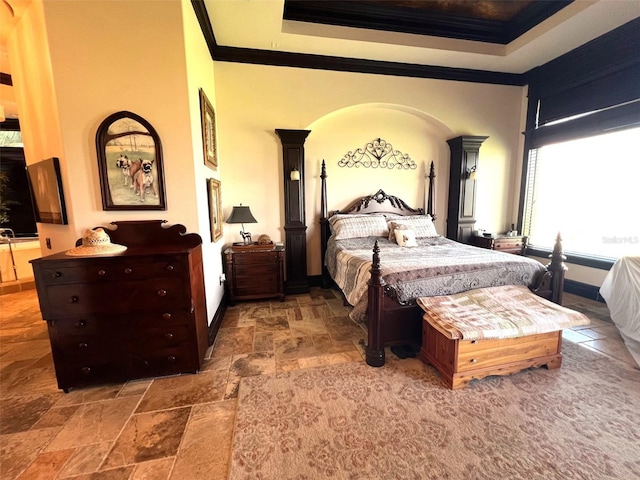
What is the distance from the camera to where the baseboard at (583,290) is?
3582 millimetres

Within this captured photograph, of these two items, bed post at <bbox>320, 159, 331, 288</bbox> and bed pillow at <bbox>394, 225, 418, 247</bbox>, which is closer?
bed pillow at <bbox>394, 225, 418, 247</bbox>

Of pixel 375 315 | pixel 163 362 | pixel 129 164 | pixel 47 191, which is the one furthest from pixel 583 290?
pixel 47 191

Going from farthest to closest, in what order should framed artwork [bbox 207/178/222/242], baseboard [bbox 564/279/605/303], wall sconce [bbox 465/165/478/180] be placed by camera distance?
wall sconce [bbox 465/165/478/180] → baseboard [bbox 564/279/605/303] → framed artwork [bbox 207/178/222/242]

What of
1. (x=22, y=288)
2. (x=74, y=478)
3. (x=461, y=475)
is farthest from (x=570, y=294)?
(x=22, y=288)

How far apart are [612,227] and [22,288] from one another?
8.27 metres

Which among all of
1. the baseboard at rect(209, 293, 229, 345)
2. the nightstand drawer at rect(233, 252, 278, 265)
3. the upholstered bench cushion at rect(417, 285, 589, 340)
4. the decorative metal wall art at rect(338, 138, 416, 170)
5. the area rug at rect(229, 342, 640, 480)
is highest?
the decorative metal wall art at rect(338, 138, 416, 170)

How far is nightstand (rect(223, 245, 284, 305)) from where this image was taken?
3449mm

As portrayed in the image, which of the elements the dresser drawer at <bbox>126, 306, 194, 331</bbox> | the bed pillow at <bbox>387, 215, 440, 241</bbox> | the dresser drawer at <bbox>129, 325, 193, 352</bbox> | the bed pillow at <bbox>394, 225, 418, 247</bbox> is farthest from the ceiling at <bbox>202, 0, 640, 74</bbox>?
the dresser drawer at <bbox>129, 325, 193, 352</bbox>

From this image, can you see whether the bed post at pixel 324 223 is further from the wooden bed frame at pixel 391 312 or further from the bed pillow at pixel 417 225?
the wooden bed frame at pixel 391 312

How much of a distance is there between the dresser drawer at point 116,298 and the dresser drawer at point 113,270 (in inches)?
1.7

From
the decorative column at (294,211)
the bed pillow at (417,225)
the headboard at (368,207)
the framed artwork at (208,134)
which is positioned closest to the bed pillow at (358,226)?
the bed pillow at (417,225)

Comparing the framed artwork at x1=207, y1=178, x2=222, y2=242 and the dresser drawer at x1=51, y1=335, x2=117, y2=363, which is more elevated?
the framed artwork at x1=207, y1=178, x2=222, y2=242

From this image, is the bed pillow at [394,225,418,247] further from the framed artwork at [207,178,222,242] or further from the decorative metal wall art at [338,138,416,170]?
the framed artwork at [207,178,222,242]

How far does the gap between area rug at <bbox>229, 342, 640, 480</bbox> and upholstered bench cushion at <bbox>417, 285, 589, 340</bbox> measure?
420 mm
